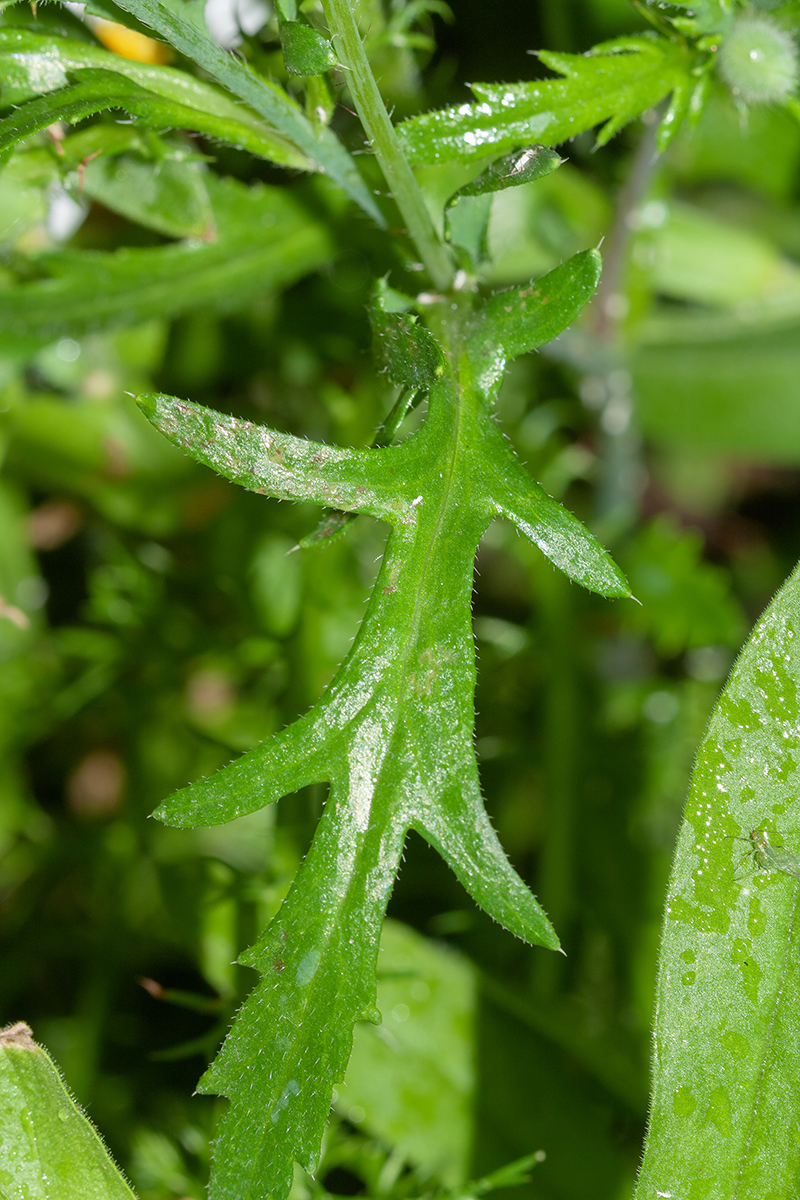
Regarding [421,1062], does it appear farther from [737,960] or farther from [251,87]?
[251,87]

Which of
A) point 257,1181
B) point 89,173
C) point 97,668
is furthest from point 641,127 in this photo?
point 257,1181

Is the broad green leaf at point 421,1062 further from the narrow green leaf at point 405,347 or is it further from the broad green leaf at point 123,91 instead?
the broad green leaf at point 123,91

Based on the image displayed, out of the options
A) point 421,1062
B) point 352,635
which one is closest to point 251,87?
point 352,635

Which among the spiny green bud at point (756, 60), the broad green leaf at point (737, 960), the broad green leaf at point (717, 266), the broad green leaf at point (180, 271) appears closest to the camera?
the broad green leaf at point (737, 960)

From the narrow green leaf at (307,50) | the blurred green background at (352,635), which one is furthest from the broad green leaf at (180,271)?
the narrow green leaf at (307,50)

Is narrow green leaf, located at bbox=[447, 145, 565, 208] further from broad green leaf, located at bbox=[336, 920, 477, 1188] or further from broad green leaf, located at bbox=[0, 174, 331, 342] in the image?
broad green leaf, located at bbox=[336, 920, 477, 1188]

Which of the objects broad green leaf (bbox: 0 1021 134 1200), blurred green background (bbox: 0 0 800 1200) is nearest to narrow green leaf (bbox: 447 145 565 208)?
blurred green background (bbox: 0 0 800 1200)
